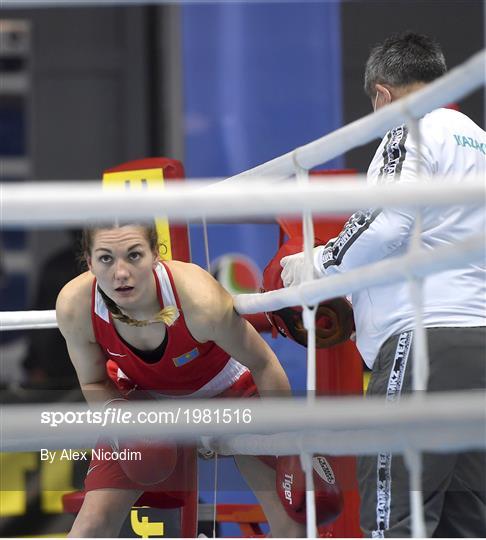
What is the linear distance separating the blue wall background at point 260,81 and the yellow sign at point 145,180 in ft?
6.03

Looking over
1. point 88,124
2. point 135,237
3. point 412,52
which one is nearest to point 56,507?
point 135,237

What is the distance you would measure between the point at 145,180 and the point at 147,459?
70 centimetres

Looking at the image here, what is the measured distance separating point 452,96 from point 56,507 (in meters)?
2.66

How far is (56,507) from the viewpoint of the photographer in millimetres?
3506

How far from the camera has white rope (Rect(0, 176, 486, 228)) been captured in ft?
3.51

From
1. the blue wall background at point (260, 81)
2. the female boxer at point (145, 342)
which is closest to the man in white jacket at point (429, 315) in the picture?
the female boxer at point (145, 342)

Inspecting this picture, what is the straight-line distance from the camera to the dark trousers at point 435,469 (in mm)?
1835

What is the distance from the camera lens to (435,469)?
1.82 meters

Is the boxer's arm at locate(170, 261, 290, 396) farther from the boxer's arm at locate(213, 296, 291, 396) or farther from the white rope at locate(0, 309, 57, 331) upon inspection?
the white rope at locate(0, 309, 57, 331)

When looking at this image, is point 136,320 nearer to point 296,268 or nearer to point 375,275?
point 296,268

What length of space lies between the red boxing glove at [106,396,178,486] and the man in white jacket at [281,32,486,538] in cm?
38

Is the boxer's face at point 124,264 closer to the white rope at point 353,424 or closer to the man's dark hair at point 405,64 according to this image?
the man's dark hair at point 405,64

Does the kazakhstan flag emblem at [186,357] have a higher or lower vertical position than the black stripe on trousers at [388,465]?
higher

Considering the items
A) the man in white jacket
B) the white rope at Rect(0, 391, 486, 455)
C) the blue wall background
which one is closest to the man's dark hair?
the man in white jacket
